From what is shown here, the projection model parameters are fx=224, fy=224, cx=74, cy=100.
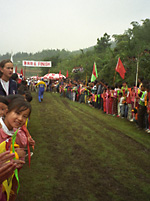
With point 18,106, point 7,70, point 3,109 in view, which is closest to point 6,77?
point 7,70

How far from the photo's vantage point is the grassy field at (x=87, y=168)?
11.9 ft

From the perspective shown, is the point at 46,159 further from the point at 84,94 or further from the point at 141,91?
the point at 84,94

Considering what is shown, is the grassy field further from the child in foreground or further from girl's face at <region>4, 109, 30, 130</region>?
girl's face at <region>4, 109, 30, 130</region>

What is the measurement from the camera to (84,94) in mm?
18469

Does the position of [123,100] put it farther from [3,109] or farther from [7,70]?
[3,109]

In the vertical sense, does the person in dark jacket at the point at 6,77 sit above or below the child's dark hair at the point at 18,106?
above

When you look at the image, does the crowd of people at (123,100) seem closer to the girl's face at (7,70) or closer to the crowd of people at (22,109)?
the crowd of people at (22,109)

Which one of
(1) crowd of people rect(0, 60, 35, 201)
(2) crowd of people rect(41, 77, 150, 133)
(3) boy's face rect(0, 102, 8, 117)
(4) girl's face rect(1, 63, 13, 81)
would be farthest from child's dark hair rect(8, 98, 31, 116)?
(2) crowd of people rect(41, 77, 150, 133)

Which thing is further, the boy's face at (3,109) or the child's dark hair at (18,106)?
the boy's face at (3,109)

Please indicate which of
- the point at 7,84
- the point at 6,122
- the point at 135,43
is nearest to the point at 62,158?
the point at 7,84

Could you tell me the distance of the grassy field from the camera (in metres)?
3.62

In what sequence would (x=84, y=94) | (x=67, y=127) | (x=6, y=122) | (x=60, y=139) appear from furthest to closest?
(x=84, y=94), (x=67, y=127), (x=60, y=139), (x=6, y=122)

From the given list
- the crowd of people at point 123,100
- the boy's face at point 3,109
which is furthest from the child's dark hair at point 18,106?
the crowd of people at point 123,100

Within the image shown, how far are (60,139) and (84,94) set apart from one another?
465 inches
